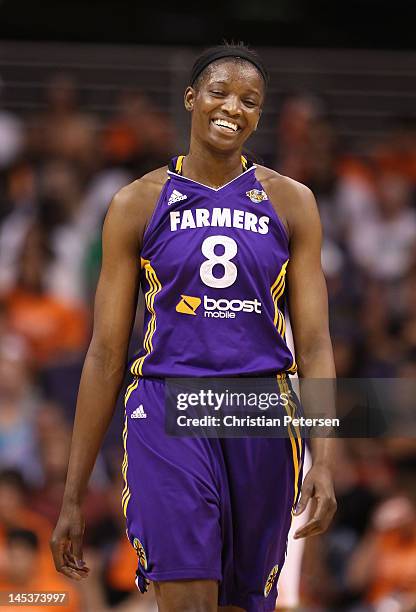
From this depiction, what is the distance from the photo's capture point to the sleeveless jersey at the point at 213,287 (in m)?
3.87

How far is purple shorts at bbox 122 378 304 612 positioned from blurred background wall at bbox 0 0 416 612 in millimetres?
2330

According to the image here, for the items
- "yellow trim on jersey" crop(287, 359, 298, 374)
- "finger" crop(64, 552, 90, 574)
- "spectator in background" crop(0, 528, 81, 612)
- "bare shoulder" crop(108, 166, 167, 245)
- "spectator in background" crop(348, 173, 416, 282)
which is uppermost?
"spectator in background" crop(348, 173, 416, 282)

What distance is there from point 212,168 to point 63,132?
6113mm

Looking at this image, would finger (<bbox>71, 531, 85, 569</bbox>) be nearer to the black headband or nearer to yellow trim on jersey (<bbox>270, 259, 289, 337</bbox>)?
yellow trim on jersey (<bbox>270, 259, 289, 337</bbox>)

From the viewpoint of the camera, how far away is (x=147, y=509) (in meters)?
3.84

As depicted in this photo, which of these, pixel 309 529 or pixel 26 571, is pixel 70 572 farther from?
→ pixel 26 571

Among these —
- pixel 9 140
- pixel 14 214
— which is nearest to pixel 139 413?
pixel 14 214

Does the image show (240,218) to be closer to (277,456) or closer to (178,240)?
(178,240)

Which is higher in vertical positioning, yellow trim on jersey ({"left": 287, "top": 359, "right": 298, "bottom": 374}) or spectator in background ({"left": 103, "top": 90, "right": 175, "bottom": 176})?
spectator in background ({"left": 103, "top": 90, "right": 175, "bottom": 176})

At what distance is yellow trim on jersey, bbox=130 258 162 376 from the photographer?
3.96 m

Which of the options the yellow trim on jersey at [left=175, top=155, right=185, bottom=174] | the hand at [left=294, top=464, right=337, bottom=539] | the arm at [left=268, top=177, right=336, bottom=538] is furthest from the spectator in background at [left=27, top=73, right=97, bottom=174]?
the hand at [left=294, top=464, right=337, bottom=539]

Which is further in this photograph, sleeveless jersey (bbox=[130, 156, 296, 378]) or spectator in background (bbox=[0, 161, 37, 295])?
spectator in background (bbox=[0, 161, 37, 295])

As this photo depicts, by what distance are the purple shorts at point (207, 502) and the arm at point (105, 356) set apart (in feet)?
0.36

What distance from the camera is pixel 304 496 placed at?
3.79 m
